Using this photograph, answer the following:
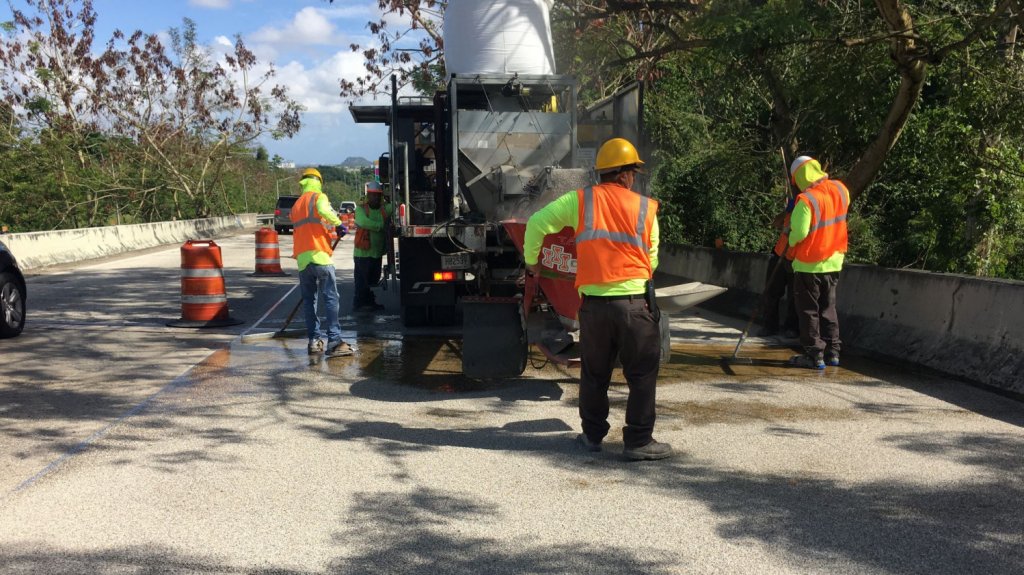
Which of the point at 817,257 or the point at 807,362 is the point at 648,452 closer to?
the point at 807,362

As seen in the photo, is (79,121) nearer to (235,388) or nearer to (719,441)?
(235,388)

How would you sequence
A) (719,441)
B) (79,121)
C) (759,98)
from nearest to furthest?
(719,441) → (759,98) → (79,121)

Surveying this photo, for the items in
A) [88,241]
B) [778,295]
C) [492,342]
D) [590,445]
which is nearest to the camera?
[590,445]

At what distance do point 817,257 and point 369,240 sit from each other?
6.25 metres


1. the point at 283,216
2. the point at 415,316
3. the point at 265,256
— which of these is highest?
the point at 283,216

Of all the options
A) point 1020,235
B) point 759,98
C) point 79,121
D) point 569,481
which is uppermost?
point 79,121

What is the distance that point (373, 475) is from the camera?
15.4 ft

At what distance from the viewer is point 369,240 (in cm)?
1145

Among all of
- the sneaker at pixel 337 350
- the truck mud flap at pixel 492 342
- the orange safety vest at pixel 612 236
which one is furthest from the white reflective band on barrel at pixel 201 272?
the orange safety vest at pixel 612 236

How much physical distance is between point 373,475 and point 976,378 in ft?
17.3

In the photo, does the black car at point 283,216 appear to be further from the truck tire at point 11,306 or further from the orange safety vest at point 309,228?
the orange safety vest at point 309,228

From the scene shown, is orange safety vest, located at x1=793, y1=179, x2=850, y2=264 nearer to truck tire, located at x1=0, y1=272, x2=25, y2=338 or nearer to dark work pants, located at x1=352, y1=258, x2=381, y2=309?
dark work pants, located at x1=352, y1=258, x2=381, y2=309

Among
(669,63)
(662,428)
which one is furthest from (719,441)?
(669,63)

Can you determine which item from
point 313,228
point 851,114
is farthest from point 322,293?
point 851,114
